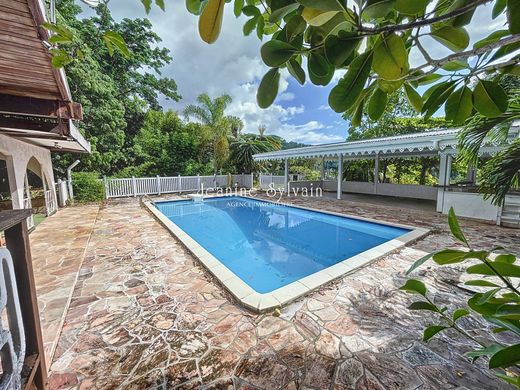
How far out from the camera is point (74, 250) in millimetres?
4566

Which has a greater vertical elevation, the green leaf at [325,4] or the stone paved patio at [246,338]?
the green leaf at [325,4]

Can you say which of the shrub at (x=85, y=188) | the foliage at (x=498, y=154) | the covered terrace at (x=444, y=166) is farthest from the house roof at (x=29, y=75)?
the shrub at (x=85, y=188)

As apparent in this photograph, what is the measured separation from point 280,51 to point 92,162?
630 inches

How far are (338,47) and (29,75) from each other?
3322mm

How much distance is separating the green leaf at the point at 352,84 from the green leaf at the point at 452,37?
0.31 m

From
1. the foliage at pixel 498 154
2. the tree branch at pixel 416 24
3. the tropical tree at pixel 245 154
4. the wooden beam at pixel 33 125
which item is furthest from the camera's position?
the tropical tree at pixel 245 154

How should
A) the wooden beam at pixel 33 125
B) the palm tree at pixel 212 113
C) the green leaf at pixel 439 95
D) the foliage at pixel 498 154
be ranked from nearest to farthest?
1. the green leaf at pixel 439 95
2. the foliage at pixel 498 154
3. the wooden beam at pixel 33 125
4. the palm tree at pixel 212 113

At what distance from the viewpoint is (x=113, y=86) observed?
548 inches

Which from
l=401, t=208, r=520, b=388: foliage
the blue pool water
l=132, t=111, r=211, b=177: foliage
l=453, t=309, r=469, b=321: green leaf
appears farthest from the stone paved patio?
l=132, t=111, r=211, b=177: foliage

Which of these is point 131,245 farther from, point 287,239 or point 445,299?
point 445,299

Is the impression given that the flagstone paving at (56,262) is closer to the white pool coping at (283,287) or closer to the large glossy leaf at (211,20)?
the white pool coping at (283,287)

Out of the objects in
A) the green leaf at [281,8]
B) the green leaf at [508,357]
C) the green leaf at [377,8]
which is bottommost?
the green leaf at [508,357]

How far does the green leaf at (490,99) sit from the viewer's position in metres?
0.87

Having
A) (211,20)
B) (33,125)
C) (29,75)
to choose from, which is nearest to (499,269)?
(211,20)
